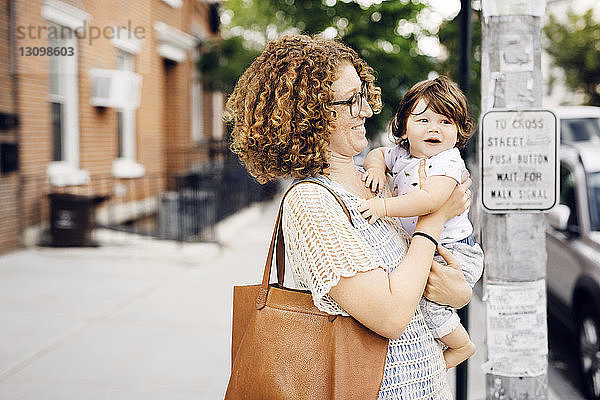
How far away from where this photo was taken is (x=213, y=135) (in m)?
19.5

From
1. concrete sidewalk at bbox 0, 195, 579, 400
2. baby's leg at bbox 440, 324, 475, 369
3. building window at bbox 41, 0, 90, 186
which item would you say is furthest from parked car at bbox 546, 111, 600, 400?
building window at bbox 41, 0, 90, 186

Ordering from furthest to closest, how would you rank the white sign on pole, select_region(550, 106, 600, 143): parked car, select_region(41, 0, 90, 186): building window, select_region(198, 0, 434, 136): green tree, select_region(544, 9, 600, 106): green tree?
select_region(544, 9, 600, 106): green tree
select_region(41, 0, 90, 186): building window
select_region(550, 106, 600, 143): parked car
select_region(198, 0, 434, 136): green tree
the white sign on pole

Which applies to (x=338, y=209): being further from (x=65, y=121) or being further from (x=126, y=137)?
(x=126, y=137)

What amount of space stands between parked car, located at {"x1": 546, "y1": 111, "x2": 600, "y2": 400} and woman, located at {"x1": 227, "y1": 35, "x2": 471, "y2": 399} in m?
3.72

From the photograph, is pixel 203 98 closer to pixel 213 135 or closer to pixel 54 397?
pixel 213 135

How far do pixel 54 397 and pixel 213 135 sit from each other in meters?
15.4

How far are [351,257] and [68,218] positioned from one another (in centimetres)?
789

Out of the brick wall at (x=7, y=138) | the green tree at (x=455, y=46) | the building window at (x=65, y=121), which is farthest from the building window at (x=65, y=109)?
the green tree at (x=455, y=46)

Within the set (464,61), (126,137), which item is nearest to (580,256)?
(464,61)

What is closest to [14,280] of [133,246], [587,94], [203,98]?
[133,246]

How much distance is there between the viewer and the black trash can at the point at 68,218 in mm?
8921

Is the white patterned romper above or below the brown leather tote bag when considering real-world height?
above

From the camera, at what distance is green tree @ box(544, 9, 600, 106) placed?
2150cm

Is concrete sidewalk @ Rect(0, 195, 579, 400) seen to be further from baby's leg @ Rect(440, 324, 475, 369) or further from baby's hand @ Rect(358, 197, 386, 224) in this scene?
baby's hand @ Rect(358, 197, 386, 224)
